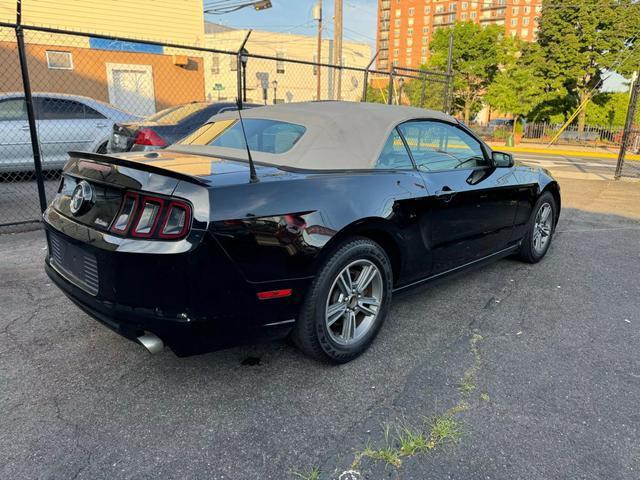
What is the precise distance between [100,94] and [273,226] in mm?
18459

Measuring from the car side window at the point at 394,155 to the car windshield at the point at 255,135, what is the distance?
0.55 m

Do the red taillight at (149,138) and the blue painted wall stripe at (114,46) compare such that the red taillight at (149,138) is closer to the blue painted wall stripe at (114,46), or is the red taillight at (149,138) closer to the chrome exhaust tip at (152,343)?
the chrome exhaust tip at (152,343)

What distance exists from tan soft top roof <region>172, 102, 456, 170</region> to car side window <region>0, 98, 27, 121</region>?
541 centimetres

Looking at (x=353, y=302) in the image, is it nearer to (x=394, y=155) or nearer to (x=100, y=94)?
(x=394, y=155)

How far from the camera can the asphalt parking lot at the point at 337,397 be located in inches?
79.5

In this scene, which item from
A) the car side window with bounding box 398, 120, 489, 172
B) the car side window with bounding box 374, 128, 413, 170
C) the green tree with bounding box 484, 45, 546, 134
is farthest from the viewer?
the green tree with bounding box 484, 45, 546, 134

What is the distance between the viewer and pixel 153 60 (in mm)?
18656

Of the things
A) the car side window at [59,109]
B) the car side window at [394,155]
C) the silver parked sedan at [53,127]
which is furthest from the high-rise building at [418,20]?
the car side window at [394,155]

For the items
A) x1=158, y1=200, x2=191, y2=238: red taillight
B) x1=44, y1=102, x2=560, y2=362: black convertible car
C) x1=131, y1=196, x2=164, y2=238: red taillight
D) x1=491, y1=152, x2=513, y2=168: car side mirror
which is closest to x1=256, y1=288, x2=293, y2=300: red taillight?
x1=44, y1=102, x2=560, y2=362: black convertible car

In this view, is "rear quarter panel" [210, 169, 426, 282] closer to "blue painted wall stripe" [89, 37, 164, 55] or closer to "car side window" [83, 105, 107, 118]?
"car side window" [83, 105, 107, 118]

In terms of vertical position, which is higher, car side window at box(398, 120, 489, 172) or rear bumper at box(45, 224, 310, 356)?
car side window at box(398, 120, 489, 172)

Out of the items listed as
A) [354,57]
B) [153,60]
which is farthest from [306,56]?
[153,60]

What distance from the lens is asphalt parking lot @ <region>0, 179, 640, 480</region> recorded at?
79.5 inches

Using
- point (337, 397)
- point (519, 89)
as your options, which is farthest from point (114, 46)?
point (519, 89)
